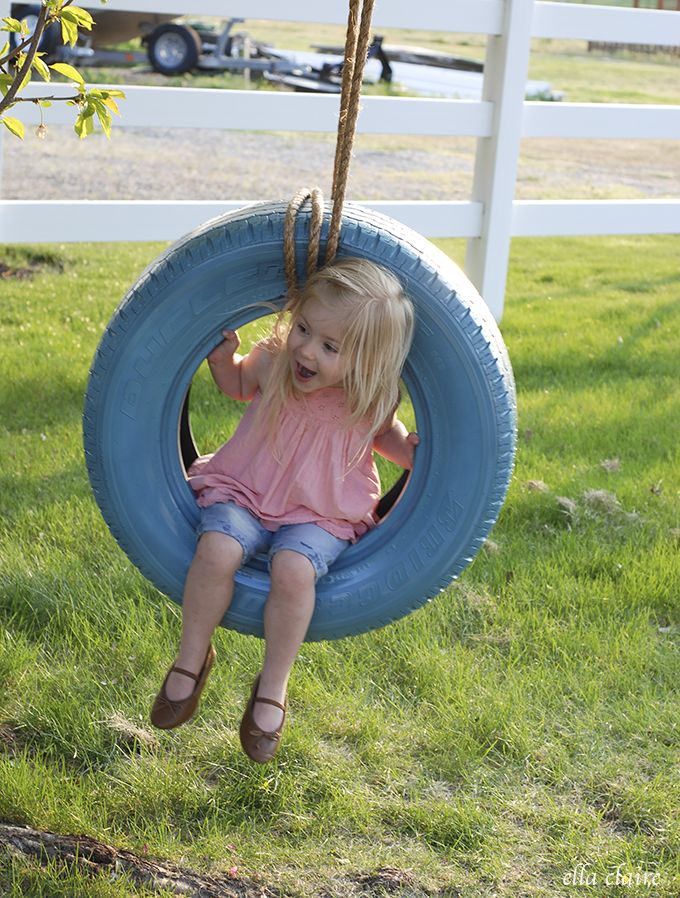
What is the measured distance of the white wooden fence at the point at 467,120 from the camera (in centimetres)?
469

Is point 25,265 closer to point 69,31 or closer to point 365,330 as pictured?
point 69,31

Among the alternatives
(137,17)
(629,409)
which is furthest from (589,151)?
(629,409)

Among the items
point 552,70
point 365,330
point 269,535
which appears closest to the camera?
point 365,330

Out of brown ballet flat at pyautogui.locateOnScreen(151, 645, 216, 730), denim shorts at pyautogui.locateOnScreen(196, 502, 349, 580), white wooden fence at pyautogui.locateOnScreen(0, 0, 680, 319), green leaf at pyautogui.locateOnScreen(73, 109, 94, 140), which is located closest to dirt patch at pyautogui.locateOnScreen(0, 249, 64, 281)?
white wooden fence at pyautogui.locateOnScreen(0, 0, 680, 319)

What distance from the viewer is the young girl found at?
2121 mm

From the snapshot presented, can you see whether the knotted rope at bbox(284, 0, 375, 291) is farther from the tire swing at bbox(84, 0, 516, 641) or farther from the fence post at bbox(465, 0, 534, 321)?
the fence post at bbox(465, 0, 534, 321)

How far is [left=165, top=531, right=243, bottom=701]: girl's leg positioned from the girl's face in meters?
0.36

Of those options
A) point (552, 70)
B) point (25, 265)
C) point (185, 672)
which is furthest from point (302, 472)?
point (552, 70)

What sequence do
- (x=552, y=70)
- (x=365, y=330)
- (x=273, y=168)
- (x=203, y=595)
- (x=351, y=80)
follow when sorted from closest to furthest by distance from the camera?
(x=351, y=80), (x=365, y=330), (x=203, y=595), (x=273, y=168), (x=552, y=70)

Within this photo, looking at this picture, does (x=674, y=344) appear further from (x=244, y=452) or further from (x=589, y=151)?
(x=589, y=151)

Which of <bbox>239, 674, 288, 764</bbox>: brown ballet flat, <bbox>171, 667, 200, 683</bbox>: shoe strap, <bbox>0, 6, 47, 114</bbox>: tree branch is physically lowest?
<bbox>239, 674, 288, 764</bbox>: brown ballet flat

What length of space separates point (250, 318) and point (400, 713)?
103 centimetres

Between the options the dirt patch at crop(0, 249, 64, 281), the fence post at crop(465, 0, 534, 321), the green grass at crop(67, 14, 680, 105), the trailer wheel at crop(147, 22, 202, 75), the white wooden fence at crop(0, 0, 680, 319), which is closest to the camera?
the white wooden fence at crop(0, 0, 680, 319)

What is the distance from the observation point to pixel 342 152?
2.02 metres
